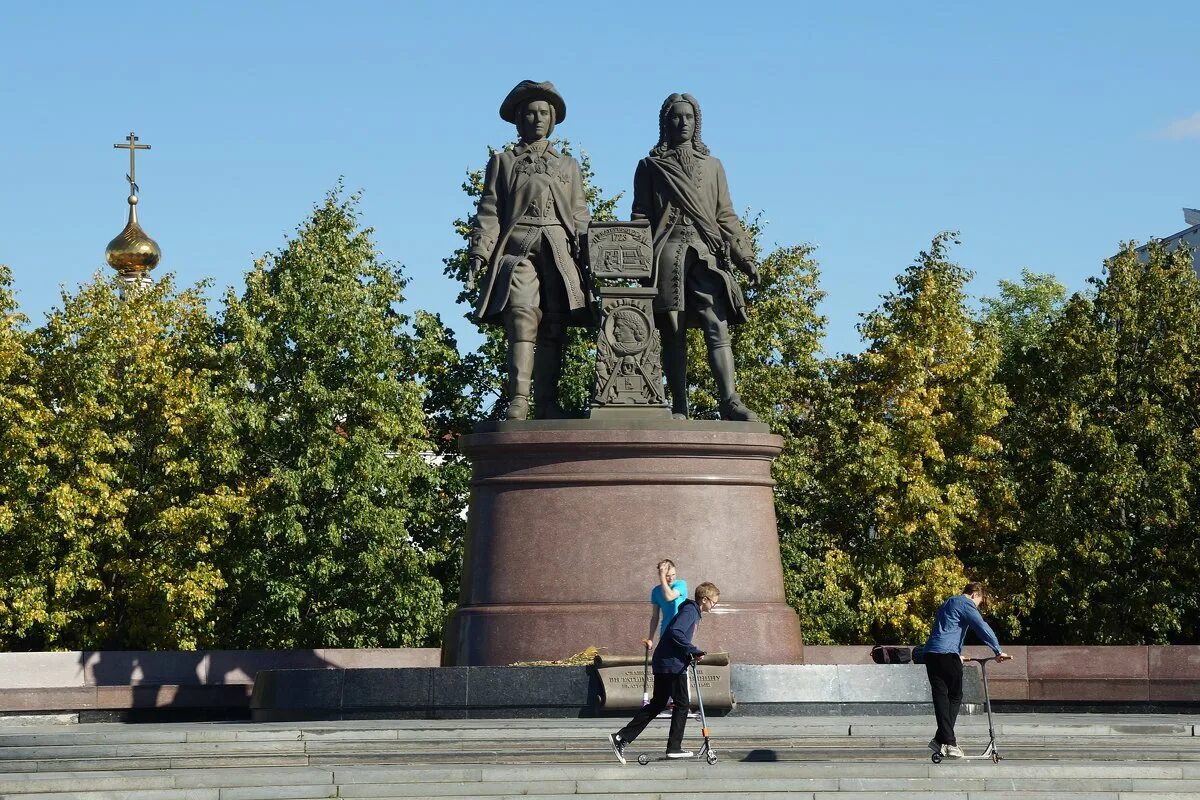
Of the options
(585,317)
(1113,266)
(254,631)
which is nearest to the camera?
(585,317)

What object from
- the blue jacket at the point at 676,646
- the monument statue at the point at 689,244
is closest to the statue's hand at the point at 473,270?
the monument statue at the point at 689,244

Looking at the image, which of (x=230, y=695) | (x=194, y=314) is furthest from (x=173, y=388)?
(x=230, y=695)

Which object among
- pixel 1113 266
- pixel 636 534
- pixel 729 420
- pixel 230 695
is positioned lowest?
pixel 230 695

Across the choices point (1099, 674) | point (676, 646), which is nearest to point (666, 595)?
point (676, 646)

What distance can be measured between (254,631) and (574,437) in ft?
62.5

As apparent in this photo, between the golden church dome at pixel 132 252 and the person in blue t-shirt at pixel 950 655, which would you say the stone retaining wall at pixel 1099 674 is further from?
the golden church dome at pixel 132 252

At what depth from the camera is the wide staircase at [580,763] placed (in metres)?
11.6

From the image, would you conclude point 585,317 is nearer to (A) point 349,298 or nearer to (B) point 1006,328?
(A) point 349,298

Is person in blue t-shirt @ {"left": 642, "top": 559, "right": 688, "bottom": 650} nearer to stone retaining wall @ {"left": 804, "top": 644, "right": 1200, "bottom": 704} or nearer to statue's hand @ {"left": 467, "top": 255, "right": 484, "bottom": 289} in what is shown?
statue's hand @ {"left": 467, "top": 255, "right": 484, "bottom": 289}

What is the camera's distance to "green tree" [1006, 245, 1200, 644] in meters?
35.7

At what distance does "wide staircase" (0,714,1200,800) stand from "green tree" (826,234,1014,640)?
68.4ft

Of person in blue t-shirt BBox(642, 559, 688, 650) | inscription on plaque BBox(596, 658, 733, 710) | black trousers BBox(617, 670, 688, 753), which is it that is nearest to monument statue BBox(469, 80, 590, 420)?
inscription on plaque BBox(596, 658, 733, 710)

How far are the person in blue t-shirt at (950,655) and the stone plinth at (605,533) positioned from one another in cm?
398

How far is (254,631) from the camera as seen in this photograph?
3462cm
